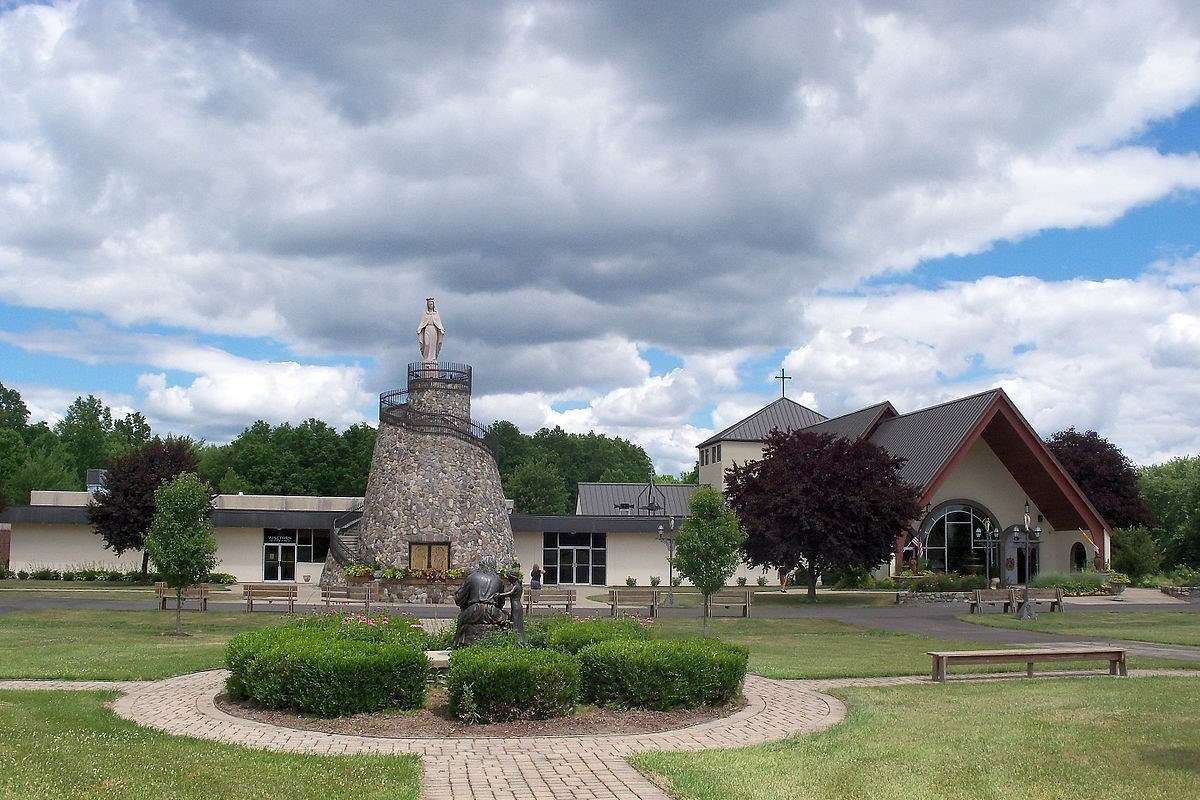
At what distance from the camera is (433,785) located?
862 centimetres

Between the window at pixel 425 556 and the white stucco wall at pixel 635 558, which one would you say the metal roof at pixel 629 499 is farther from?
the window at pixel 425 556

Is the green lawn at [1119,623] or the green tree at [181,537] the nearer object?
the green lawn at [1119,623]

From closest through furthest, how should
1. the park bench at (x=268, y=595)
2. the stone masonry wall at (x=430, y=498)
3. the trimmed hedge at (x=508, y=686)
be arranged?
the trimmed hedge at (x=508, y=686) → the park bench at (x=268, y=595) → the stone masonry wall at (x=430, y=498)

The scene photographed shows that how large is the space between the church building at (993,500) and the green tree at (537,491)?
152 ft

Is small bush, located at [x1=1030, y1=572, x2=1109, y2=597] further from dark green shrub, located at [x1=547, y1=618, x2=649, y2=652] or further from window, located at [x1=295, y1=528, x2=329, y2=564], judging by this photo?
A: window, located at [x1=295, y1=528, x2=329, y2=564]

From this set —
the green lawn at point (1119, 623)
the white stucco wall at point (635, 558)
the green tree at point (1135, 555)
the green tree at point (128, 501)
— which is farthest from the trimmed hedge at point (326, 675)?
the green tree at point (1135, 555)

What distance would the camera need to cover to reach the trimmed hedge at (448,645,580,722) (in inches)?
444

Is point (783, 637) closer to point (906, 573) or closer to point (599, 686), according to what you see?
point (599, 686)

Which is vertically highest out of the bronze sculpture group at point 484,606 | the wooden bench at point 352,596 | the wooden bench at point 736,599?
the bronze sculpture group at point 484,606

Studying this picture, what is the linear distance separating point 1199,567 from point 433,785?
52.7 metres

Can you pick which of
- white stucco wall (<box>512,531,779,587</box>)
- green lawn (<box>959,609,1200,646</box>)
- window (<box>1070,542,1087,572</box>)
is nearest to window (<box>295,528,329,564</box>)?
white stucco wall (<box>512,531,779,587</box>)

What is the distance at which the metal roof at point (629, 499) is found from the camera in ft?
199

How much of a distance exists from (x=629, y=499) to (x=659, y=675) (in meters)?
51.0

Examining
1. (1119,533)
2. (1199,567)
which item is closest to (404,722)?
(1119,533)
